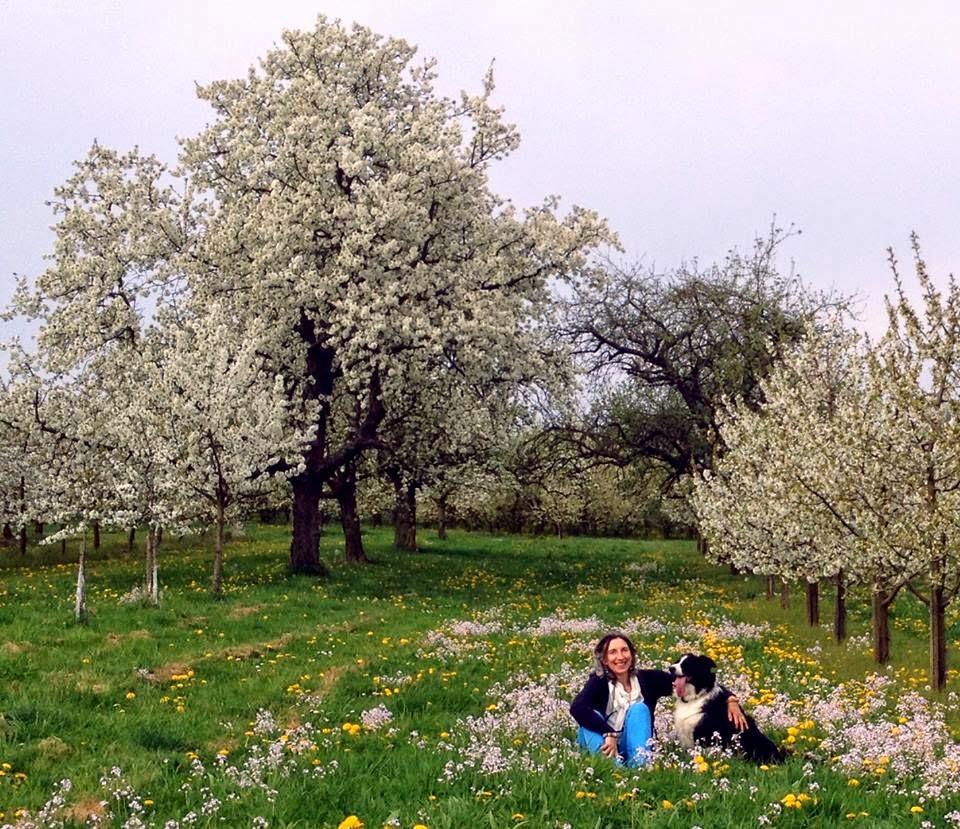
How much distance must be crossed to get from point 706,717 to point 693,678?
439mm

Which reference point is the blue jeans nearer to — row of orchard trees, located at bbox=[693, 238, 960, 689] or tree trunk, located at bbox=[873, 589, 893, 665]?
row of orchard trees, located at bbox=[693, 238, 960, 689]

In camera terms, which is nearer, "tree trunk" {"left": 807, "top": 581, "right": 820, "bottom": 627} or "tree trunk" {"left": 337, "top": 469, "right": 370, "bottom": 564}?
"tree trunk" {"left": 807, "top": 581, "right": 820, "bottom": 627}

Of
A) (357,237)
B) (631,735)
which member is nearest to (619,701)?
(631,735)

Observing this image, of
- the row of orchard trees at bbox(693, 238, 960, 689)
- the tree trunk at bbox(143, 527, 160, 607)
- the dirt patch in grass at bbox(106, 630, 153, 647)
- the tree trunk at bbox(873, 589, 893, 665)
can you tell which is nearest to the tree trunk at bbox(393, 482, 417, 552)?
the tree trunk at bbox(143, 527, 160, 607)

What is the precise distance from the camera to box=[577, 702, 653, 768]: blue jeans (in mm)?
8789

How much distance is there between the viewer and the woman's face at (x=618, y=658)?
9.32 metres

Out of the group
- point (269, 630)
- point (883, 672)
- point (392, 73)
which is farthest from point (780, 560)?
point (392, 73)

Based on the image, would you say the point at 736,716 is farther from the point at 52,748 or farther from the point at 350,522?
the point at 350,522

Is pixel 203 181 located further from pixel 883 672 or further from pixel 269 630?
pixel 883 672

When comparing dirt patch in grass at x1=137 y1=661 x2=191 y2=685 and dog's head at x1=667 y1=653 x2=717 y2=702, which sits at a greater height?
dog's head at x1=667 y1=653 x2=717 y2=702

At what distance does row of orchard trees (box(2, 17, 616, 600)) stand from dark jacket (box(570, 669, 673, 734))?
51.8 ft

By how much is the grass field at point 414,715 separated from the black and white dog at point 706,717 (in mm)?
267

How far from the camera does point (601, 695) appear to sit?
9242 millimetres

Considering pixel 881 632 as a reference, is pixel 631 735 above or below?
above
